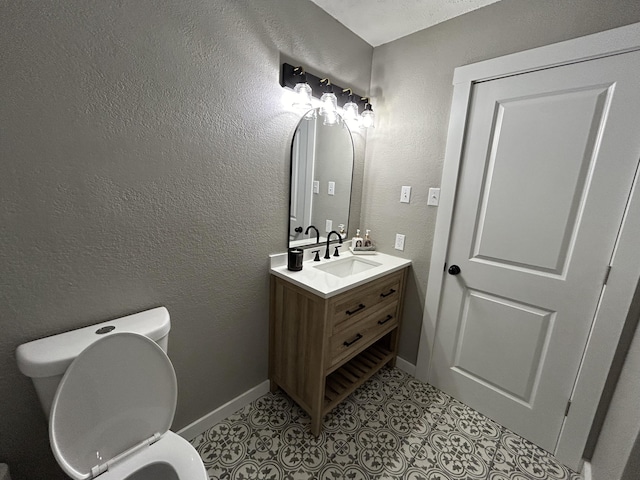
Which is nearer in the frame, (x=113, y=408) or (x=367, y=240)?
(x=113, y=408)

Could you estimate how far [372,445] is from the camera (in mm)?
1438

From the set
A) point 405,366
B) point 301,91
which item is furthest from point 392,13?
point 405,366

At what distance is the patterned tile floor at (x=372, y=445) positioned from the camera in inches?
51.4

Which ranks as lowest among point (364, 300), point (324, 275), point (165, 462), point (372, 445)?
point (372, 445)

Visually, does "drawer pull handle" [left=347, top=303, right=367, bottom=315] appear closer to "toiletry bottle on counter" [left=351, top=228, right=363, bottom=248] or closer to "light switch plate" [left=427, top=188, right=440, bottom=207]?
"toiletry bottle on counter" [left=351, top=228, right=363, bottom=248]

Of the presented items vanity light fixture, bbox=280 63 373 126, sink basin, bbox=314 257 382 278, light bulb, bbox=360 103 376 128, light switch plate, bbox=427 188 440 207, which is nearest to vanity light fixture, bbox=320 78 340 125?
vanity light fixture, bbox=280 63 373 126

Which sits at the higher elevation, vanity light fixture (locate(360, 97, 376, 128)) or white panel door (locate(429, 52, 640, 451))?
vanity light fixture (locate(360, 97, 376, 128))

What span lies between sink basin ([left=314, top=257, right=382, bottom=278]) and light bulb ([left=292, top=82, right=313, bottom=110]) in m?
0.97

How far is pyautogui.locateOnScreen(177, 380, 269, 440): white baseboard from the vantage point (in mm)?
1412

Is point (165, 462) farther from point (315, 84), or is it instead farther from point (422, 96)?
point (422, 96)

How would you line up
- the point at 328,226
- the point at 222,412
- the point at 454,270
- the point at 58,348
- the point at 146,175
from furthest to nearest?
the point at 328,226, the point at 454,270, the point at 222,412, the point at 146,175, the point at 58,348

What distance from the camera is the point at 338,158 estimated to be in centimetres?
191

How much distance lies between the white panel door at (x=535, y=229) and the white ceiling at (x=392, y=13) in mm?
449

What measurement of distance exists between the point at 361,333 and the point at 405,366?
2.26ft
